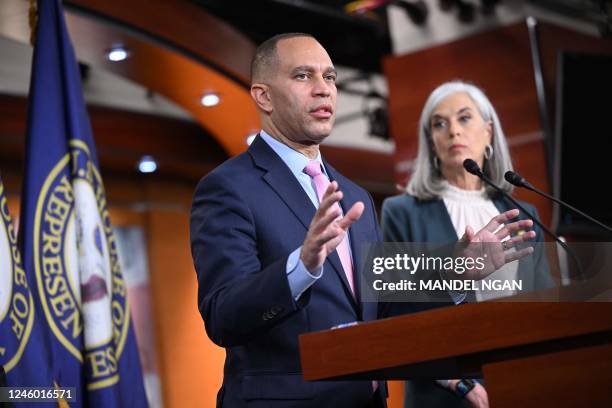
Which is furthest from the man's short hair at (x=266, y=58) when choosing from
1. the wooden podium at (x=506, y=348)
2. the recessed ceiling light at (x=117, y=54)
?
the recessed ceiling light at (x=117, y=54)

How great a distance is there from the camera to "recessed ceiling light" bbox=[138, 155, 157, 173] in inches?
314

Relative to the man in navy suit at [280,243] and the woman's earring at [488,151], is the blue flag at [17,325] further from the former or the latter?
A: the woman's earring at [488,151]

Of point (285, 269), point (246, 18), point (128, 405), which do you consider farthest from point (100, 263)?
point (246, 18)

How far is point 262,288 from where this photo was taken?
1945mm

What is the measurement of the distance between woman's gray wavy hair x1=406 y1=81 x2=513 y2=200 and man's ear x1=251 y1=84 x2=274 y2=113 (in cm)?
89

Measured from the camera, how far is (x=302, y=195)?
2.28 meters

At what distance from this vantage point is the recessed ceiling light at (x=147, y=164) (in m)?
7.97

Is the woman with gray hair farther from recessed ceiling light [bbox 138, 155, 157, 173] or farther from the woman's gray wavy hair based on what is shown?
recessed ceiling light [bbox 138, 155, 157, 173]

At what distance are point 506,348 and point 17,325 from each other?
1.81 meters

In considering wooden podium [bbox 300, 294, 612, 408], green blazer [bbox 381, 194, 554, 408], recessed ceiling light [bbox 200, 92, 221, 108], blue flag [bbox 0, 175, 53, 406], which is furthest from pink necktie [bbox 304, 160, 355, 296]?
recessed ceiling light [bbox 200, 92, 221, 108]

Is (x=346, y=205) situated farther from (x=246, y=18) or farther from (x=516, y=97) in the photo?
(x=246, y=18)

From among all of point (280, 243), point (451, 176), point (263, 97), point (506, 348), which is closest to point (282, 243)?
point (280, 243)

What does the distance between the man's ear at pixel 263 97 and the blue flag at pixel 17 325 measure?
3.61 feet

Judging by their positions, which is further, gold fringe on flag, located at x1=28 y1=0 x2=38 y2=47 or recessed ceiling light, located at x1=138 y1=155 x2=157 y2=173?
recessed ceiling light, located at x1=138 y1=155 x2=157 y2=173
